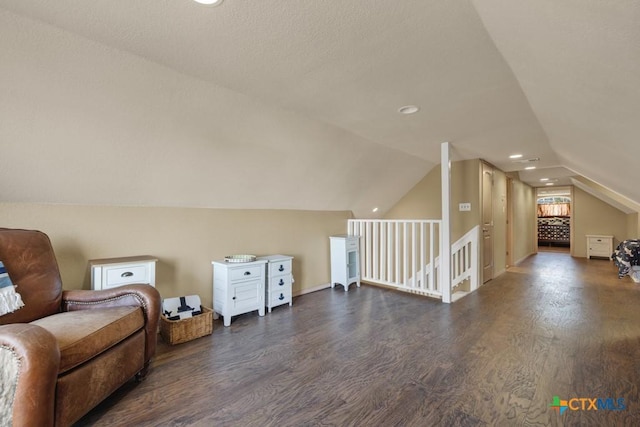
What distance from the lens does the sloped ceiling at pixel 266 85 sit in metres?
1.38

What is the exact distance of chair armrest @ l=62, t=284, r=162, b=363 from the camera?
6.40ft

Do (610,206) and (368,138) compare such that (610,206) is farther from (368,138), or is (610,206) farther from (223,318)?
(223,318)

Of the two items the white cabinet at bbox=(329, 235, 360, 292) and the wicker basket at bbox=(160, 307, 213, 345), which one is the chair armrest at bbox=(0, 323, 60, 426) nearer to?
the wicker basket at bbox=(160, 307, 213, 345)

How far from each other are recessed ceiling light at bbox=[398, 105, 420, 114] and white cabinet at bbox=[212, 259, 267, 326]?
204 centimetres

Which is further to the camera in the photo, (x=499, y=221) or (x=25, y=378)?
(x=499, y=221)

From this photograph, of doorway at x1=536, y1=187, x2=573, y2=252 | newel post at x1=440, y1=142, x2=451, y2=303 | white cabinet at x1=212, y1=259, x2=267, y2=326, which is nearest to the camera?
white cabinet at x1=212, y1=259, x2=267, y2=326

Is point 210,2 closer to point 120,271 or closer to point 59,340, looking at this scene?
point 59,340

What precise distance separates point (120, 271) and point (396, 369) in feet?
7.31

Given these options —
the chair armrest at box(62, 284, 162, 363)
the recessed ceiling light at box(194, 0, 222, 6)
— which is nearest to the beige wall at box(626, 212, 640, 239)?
the recessed ceiling light at box(194, 0, 222, 6)

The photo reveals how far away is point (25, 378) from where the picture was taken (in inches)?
45.9

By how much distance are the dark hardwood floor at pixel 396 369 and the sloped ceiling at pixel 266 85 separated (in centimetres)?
155

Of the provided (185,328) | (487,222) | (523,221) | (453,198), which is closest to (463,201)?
(453,198)

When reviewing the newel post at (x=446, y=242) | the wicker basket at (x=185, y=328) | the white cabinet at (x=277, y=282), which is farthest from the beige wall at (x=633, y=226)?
the wicker basket at (x=185, y=328)

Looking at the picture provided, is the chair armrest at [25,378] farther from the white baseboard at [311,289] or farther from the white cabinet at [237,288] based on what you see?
the white baseboard at [311,289]
